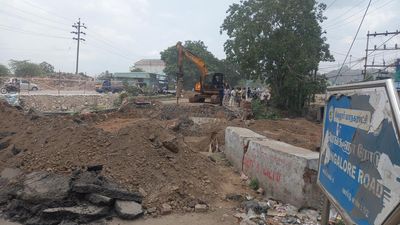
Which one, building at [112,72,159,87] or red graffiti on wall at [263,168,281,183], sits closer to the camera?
red graffiti on wall at [263,168,281,183]

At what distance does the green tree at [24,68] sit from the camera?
219 feet

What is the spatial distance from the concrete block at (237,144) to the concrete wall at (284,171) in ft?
0.45

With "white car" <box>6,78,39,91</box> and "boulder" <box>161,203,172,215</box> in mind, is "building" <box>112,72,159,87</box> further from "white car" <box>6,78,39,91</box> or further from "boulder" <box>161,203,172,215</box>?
"boulder" <box>161,203,172,215</box>

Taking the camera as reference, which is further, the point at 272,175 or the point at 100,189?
the point at 272,175

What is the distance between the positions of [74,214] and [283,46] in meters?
24.1

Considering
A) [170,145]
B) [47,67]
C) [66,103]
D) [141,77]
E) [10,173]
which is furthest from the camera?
[47,67]

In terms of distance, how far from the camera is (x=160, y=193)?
7.23 metres

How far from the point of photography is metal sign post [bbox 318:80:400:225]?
221 centimetres

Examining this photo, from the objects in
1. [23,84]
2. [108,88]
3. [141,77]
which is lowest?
[23,84]

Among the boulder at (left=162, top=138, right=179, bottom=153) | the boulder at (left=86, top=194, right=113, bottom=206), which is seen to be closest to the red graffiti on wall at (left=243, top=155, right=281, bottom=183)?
the boulder at (left=162, top=138, right=179, bottom=153)

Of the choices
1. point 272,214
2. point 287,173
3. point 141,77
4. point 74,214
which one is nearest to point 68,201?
point 74,214

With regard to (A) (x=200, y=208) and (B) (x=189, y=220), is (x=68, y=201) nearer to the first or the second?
(B) (x=189, y=220)

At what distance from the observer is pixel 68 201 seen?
21.7 feet

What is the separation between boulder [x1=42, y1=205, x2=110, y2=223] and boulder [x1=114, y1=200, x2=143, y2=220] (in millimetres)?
265
